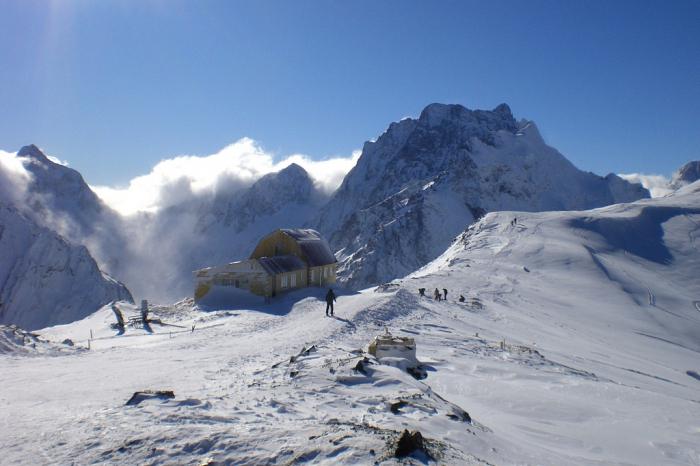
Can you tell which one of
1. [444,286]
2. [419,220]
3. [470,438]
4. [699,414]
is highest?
[419,220]

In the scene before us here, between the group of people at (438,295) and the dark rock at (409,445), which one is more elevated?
the group of people at (438,295)

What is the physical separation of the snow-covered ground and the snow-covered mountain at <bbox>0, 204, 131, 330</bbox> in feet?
319

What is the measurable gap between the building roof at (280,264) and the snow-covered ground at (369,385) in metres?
2.07

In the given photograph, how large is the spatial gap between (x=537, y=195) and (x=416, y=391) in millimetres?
165248

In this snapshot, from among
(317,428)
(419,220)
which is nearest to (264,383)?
(317,428)

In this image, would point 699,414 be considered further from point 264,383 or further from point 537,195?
point 537,195

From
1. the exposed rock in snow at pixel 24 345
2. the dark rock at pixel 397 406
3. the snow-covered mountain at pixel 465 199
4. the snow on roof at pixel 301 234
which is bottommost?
the dark rock at pixel 397 406

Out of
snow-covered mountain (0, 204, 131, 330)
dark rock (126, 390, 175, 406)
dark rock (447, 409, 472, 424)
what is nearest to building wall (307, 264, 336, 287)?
dark rock (126, 390, 175, 406)

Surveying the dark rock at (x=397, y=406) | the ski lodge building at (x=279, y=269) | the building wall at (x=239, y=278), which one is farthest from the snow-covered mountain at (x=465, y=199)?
the dark rock at (x=397, y=406)

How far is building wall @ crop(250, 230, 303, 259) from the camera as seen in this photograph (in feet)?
131

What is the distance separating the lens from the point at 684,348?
29.9 meters

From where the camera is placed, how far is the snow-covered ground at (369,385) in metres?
7.33

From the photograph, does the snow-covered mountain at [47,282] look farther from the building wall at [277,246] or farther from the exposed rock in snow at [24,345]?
the exposed rock in snow at [24,345]

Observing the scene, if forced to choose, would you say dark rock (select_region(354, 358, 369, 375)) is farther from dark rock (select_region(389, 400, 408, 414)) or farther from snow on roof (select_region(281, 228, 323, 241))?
snow on roof (select_region(281, 228, 323, 241))
